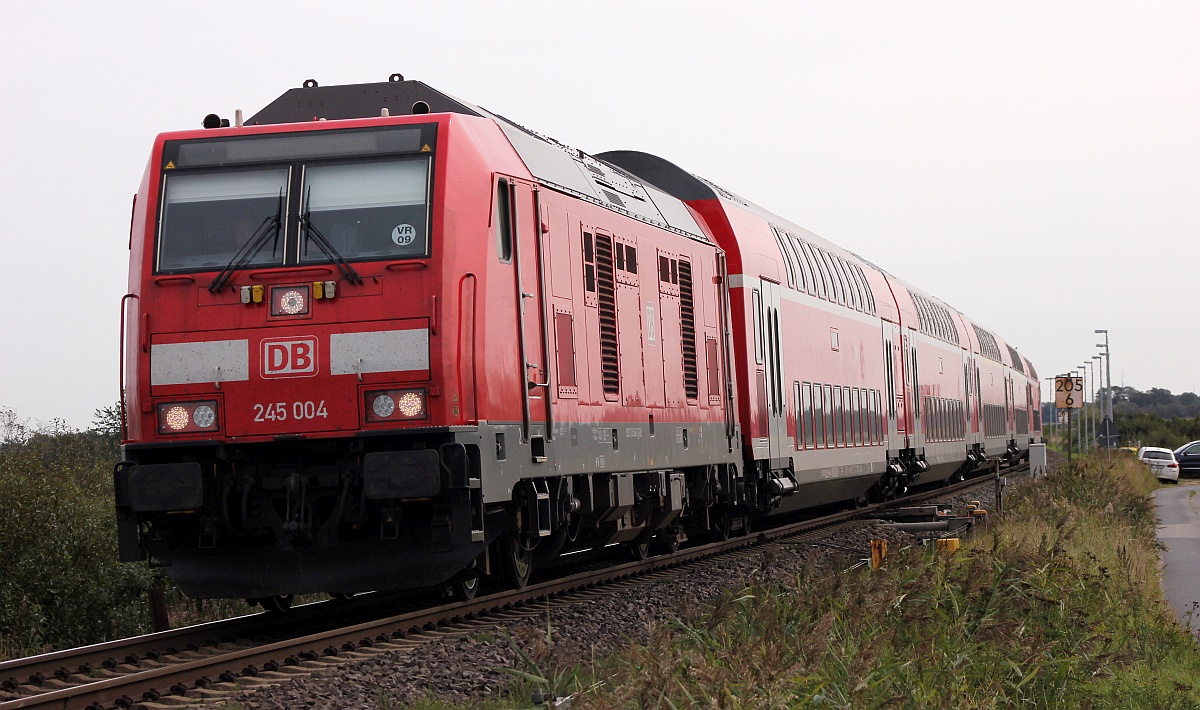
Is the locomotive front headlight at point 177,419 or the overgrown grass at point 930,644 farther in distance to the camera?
the locomotive front headlight at point 177,419

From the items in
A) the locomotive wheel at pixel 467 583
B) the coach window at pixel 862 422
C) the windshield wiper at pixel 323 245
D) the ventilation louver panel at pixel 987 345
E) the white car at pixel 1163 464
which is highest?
the ventilation louver panel at pixel 987 345

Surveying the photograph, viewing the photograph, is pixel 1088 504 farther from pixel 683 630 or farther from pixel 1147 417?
pixel 1147 417

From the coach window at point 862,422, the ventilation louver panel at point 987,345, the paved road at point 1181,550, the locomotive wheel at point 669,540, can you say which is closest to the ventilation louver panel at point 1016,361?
the ventilation louver panel at point 987,345

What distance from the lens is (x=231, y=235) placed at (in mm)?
9898

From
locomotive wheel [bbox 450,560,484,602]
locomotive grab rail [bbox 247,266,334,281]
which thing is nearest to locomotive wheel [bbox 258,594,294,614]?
locomotive wheel [bbox 450,560,484,602]

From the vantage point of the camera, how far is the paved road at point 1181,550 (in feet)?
45.3

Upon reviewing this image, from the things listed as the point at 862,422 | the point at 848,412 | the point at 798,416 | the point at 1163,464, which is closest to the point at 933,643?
the point at 798,416

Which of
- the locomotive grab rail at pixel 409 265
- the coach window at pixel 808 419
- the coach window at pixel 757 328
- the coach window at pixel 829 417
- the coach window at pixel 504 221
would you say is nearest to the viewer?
the locomotive grab rail at pixel 409 265

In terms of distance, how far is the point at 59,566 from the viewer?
19.2m

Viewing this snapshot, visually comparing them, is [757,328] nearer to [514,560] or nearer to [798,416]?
[798,416]

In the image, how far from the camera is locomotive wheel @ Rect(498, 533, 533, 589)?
1146 cm

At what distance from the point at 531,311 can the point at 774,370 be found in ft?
25.6

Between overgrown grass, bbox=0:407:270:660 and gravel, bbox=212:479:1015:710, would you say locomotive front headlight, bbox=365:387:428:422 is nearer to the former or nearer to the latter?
gravel, bbox=212:479:1015:710

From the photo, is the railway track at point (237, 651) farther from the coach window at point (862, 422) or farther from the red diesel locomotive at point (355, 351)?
the coach window at point (862, 422)
